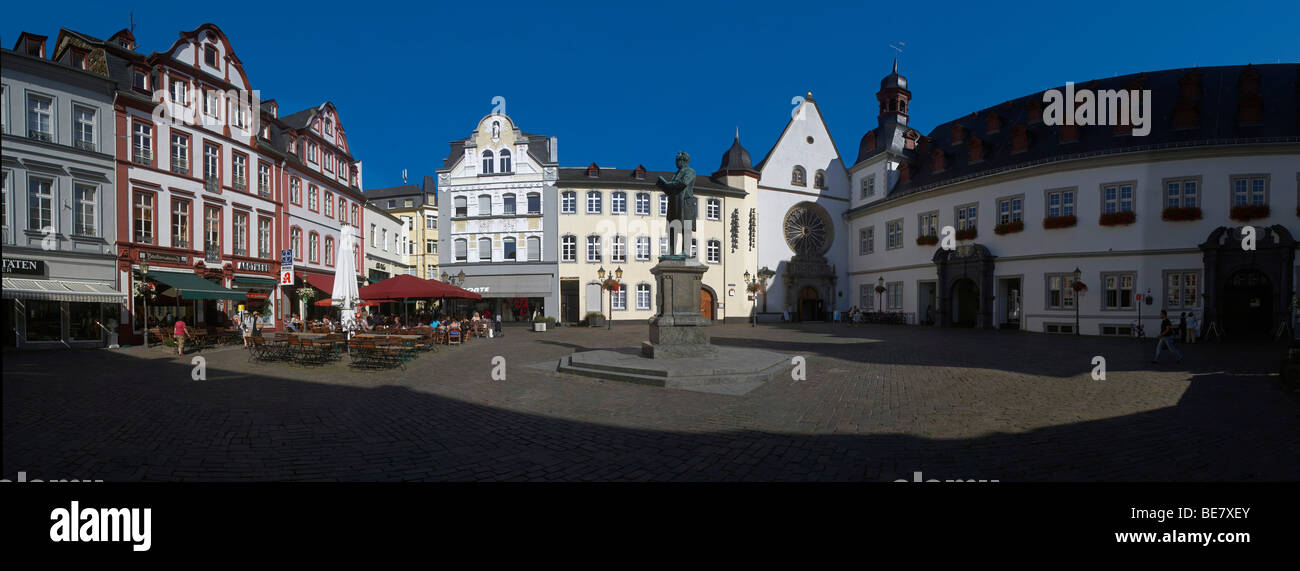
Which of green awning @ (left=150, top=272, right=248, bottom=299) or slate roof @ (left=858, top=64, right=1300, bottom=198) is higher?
slate roof @ (left=858, top=64, right=1300, bottom=198)

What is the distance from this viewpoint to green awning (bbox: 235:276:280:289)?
2314 centimetres

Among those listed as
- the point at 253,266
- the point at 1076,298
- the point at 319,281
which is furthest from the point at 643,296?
the point at 1076,298

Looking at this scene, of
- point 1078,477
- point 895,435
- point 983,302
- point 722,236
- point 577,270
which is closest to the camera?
point 1078,477

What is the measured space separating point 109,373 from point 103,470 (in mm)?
9006

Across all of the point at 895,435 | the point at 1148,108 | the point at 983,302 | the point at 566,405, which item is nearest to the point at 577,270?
the point at 983,302

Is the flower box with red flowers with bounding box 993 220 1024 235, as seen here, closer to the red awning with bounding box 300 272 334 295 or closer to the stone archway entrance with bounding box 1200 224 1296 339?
the stone archway entrance with bounding box 1200 224 1296 339

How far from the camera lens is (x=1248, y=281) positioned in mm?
22750

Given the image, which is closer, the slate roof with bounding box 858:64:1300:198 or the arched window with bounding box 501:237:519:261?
the slate roof with bounding box 858:64:1300:198

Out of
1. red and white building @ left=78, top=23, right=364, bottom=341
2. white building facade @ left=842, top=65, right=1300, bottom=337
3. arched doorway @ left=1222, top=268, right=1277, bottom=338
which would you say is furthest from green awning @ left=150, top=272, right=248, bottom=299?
arched doorway @ left=1222, top=268, right=1277, bottom=338

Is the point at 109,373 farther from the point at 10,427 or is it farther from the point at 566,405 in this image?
the point at 566,405

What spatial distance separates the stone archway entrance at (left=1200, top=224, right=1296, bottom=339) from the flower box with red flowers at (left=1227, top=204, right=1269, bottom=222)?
444 mm

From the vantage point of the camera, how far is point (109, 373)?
10.9 m

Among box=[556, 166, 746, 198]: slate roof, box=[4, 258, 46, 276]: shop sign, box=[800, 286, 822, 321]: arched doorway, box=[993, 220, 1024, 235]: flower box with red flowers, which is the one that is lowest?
box=[800, 286, 822, 321]: arched doorway

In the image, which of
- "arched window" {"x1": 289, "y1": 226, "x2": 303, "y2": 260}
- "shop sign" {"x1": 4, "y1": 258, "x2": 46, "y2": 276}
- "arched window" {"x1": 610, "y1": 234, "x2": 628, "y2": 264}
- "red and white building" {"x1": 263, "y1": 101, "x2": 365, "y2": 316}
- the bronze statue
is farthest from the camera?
"arched window" {"x1": 610, "y1": 234, "x2": 628, "y2": 264}
